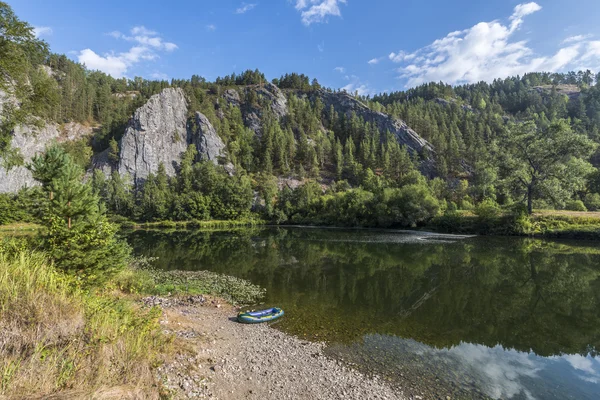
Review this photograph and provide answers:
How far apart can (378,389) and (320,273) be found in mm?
18997

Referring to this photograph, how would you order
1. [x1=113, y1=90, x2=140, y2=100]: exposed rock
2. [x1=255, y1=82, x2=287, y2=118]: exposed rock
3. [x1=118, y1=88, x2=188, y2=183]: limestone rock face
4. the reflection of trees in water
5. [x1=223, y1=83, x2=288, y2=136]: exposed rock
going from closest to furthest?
1. the reflection of trees in water
2. [x1=118, y1=88, x2=188, y2=183]: limestone rock face
3. [x1=223, y1=83, x2=288, y2=136]: exposed rock
4. [x1=113, y1=90, x2=140, y2=100]: exposed rock
5. [x1=255, y1=82, x2=287, y2=118]: exposed rock

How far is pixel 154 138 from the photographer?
460ft

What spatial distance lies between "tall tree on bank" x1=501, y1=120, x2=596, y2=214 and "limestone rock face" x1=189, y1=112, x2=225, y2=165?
119 meters

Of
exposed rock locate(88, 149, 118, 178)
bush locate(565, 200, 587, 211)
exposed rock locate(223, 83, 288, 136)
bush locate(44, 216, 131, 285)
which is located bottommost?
bush locate(565, 200, 587, 211)

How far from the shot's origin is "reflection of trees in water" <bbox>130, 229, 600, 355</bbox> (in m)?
15.3

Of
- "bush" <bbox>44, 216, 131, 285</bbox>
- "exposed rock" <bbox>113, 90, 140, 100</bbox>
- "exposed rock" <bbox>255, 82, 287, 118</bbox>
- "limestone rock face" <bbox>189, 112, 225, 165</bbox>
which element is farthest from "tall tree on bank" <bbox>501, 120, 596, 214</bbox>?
"exposed rock" <bbox>113, 90, 140, 100</bbox>

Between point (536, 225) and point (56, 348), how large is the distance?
67253mm

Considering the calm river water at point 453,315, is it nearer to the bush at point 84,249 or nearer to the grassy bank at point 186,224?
the bush at point 84,249

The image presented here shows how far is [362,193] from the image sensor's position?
92312 mm

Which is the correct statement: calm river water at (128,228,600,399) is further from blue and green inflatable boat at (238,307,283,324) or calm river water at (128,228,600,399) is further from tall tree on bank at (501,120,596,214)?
tall tree on bank at (501,120,596,214)

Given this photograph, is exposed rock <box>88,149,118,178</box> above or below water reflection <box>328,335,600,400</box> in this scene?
above

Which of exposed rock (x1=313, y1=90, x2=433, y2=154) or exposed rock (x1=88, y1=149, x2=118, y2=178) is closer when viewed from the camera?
exposed rock (x1=88, y1=149, x2=118, y2=178)

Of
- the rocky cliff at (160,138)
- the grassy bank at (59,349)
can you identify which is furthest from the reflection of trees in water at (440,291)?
the rocky cliff at (160,138)

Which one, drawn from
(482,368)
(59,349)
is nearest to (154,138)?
(59,349)
